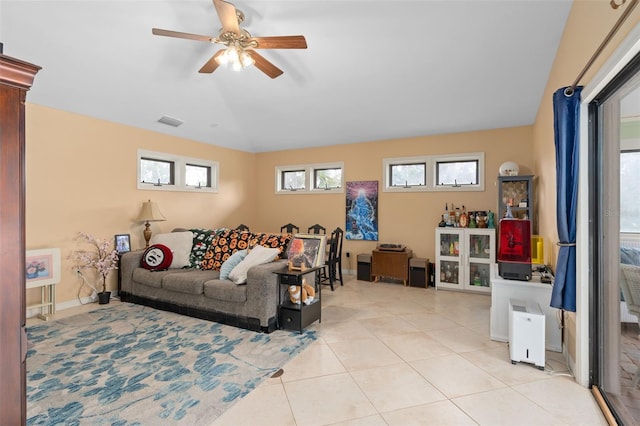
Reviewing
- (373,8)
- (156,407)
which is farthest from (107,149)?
(373,8)

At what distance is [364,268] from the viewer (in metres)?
5.61

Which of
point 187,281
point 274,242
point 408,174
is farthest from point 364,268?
point 187,281

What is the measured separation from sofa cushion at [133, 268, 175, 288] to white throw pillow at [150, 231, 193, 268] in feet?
0.72

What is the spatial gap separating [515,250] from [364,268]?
294cm

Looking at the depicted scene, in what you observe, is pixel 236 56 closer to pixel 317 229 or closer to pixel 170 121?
pixel 170 121

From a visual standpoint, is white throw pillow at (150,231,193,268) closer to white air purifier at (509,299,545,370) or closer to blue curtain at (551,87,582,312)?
white air purifier at (509,299,545,370)

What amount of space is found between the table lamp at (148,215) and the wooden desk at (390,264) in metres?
3.67

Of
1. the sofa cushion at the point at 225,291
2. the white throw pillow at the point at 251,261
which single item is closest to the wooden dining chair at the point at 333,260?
the white throw pillow at the point at 251,261

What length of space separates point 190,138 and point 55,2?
319cm

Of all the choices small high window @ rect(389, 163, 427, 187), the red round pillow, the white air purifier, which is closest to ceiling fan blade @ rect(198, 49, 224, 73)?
the red round pillow

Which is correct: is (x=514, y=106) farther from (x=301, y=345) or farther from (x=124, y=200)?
(x=124, y=200)

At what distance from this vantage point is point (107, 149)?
4.43 meters

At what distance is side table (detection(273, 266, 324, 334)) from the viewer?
320cm

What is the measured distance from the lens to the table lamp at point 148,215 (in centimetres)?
464
